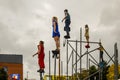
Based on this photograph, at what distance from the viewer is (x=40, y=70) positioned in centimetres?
2100

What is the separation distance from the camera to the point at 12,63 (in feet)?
536

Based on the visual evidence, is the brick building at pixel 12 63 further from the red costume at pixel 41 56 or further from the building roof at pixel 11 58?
the red costume at pixel 41 56

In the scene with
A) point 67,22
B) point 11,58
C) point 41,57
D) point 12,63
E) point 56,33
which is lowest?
point 41,57

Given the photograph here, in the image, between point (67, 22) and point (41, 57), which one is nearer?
point (41, 57)

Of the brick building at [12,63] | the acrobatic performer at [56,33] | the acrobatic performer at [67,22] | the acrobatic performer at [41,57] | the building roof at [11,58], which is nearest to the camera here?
the acrobatic performer at [56,33]

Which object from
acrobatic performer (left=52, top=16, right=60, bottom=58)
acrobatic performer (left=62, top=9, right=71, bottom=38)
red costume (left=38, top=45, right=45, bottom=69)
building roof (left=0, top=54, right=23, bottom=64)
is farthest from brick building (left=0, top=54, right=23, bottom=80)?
acrobatic performer (left=52, top=16, right=60, bottom=58)

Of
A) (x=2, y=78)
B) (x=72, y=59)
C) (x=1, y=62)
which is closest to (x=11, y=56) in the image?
(x=1, y=62)

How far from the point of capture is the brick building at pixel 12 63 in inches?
6238

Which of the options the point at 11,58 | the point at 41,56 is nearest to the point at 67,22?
the point at 41,56

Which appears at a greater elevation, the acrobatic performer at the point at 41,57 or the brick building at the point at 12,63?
the brick building at the point at 12,63

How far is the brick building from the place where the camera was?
15845cm

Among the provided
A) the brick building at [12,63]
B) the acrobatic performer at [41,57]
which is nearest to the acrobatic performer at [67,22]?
the acrobatic performer at [41,57]

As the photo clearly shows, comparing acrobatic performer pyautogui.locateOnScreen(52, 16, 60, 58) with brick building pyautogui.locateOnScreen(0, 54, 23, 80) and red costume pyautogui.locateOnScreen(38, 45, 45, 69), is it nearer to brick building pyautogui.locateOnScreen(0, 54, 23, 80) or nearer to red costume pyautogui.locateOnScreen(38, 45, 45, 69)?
red costume pyautogui.locateOnScreen(38, 45, 45, 69)

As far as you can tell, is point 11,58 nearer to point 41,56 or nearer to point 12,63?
point 12,63
